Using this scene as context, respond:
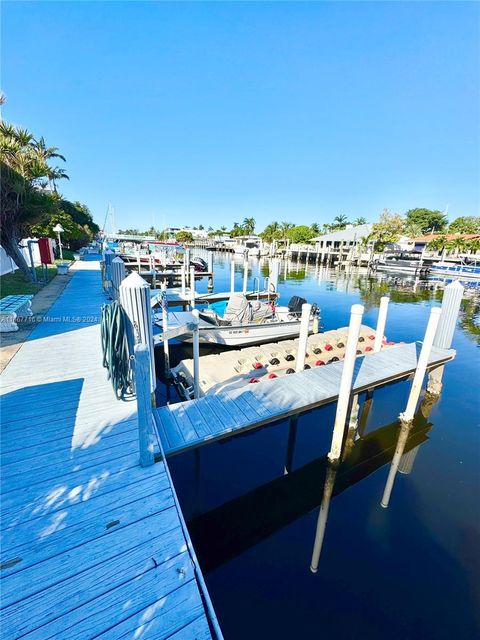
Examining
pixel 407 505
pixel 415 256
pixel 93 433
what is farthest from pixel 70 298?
pixel 415 256

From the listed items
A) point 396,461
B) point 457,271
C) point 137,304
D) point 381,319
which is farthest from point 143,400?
point 457,271

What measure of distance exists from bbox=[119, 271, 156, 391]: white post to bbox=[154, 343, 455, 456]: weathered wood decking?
4.51 feet

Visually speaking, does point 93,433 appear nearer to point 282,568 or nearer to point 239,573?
point 239,573

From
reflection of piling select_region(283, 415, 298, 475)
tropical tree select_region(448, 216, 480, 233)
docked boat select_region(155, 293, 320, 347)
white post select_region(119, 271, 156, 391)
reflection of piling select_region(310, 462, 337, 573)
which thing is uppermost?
tropical tree select_region(448, 216, 480, 233)

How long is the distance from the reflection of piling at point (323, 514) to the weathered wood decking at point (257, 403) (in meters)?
1.37

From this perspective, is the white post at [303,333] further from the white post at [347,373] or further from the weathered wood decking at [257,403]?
the white post at [347,373]

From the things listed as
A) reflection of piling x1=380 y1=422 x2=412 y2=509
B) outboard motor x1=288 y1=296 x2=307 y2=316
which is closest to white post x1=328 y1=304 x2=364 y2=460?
reflection of piling x1=380 y1=422 x2=412 y2=509

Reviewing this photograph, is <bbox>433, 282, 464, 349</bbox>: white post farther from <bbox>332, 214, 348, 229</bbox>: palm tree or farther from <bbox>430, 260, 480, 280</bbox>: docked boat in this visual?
<bbox>332, 214, 348, 229</bbox>: palm tree

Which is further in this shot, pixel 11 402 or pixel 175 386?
pixel 175 386

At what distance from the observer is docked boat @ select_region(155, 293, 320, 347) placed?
1056 centimetres

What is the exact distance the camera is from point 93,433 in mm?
3990

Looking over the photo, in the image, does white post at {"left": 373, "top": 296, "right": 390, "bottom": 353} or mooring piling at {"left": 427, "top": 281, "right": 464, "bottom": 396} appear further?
white post at {"left": 373, "top": 296, "right": 390, "bottom": 353}

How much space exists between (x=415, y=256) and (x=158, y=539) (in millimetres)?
60804

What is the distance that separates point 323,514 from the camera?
467cm
